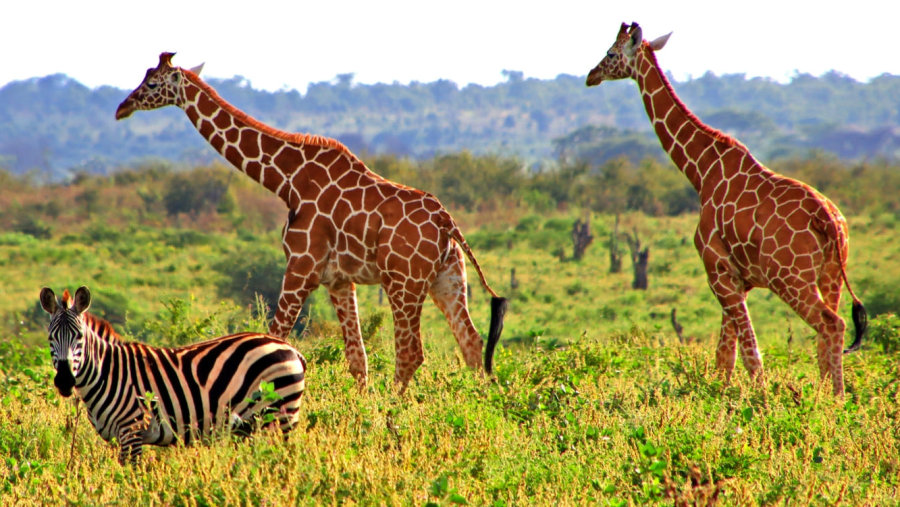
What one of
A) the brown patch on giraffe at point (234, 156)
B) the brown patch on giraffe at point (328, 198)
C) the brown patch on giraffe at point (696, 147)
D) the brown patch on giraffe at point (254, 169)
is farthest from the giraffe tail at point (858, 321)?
the brown patch on giraffe at point (234, 156)

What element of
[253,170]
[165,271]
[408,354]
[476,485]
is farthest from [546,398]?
[165,271]

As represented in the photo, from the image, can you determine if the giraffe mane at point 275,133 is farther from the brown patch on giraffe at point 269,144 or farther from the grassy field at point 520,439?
the grassy field at point 520,439

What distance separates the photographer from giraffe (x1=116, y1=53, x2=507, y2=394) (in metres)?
7.05

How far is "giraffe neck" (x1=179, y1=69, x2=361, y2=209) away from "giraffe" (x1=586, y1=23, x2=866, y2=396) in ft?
9.09

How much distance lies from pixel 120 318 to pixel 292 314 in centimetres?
1527

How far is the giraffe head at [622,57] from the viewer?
27.3 ft

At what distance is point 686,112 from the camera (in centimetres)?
809

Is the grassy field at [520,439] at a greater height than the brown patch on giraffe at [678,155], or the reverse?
the brown patch on giraffe at [678,155]

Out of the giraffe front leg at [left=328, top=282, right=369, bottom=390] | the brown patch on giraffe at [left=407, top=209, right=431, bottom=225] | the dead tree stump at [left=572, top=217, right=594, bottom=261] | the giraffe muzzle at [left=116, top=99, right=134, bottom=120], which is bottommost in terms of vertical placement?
the dead tree stump at [left=572, top=217, right=594, bottom=261]

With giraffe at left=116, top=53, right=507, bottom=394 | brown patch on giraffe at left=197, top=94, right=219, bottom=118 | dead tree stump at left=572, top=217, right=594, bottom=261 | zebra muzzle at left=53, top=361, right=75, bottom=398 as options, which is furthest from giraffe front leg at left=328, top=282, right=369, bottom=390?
dead tree stump at left=572, top=217, right=594, bottom=261

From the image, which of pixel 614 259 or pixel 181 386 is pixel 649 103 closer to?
pixel 181 386

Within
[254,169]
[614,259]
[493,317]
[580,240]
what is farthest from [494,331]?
[580,240]

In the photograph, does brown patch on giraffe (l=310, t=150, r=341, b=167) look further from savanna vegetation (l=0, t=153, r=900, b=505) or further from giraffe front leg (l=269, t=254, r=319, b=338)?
savanna vegetation (l=0, t=153, r=900, b=505)

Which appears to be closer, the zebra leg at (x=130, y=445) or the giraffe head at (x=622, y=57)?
the zebra leg at (x=130, y=445)
